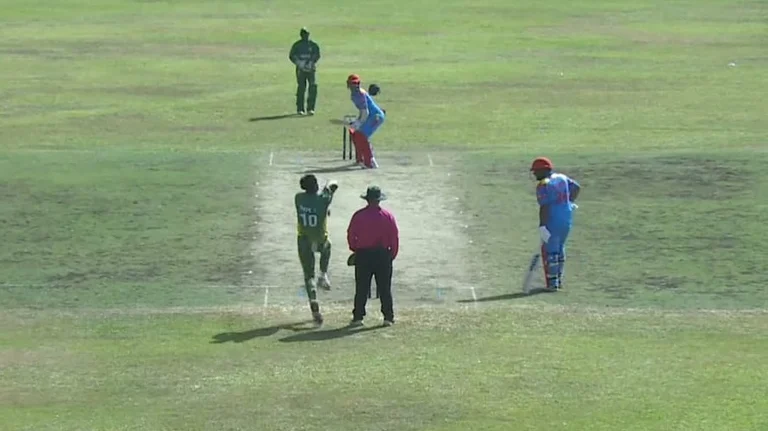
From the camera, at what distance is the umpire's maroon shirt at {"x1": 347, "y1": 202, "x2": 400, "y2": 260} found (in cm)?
2161

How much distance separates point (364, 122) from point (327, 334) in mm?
11917

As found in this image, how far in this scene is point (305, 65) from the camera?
4047 centimetres

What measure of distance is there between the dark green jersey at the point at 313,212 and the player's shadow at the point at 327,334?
120cm

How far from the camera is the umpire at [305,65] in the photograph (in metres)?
40.4

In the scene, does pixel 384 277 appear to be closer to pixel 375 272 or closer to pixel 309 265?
pixel 375 272

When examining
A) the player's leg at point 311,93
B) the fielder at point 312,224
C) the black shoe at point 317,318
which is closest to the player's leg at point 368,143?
the player's leg at point 311,93

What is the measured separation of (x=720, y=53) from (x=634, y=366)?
3574 cm

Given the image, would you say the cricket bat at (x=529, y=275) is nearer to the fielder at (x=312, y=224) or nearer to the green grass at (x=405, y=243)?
the green grass at (x=405, y=243)

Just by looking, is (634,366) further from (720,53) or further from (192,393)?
(720,53)

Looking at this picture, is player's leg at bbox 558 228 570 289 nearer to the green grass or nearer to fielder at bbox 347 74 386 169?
the green grass

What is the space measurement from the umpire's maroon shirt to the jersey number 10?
537mm

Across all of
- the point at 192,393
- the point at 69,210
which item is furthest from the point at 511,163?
the point at 192,393

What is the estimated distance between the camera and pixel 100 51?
54.6 meters

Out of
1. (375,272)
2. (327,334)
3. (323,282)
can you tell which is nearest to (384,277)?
(375,272)
